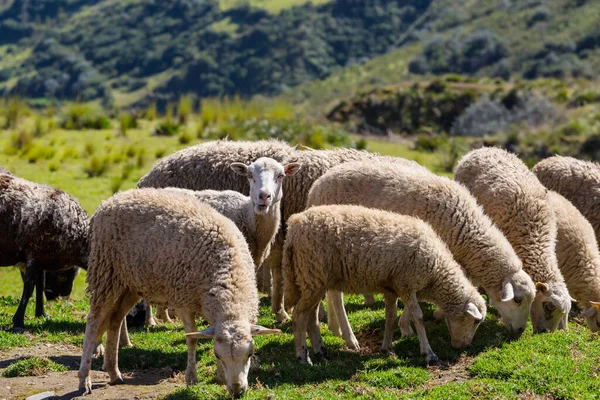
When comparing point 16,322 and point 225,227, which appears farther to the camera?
point 16,322

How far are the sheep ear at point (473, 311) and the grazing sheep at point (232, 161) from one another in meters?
3.77

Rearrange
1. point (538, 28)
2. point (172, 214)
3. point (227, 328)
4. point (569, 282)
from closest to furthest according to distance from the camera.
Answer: point (227, 328) → point (172, 214) → point (569, 282) → point (538, 28)

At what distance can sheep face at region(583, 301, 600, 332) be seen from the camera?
10289 mm

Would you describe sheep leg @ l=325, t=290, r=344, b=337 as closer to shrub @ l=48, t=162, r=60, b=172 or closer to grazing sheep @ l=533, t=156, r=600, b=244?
grazing sheep @ l=533, t=156, r=600, b=244

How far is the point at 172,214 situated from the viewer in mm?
8266

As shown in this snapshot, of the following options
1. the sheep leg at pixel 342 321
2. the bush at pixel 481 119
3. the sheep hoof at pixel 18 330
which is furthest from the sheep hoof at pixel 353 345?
the bush at pixel 481 119

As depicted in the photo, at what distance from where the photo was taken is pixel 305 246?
29.3 feet

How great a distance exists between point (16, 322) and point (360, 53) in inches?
4473

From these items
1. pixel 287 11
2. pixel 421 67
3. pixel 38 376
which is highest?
pixel 287 11

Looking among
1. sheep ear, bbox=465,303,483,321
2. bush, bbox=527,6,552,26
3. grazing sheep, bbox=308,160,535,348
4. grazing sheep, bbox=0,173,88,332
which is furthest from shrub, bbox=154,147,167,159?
bush, bbox=527,6,552,26

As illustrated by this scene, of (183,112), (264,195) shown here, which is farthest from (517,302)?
(183,112)

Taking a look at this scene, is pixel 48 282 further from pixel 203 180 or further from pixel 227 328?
pixel 227 328

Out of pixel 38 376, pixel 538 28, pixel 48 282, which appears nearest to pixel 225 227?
pixel 38 376

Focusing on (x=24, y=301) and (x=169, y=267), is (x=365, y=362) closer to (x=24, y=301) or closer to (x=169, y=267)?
(x=169, y=267)
